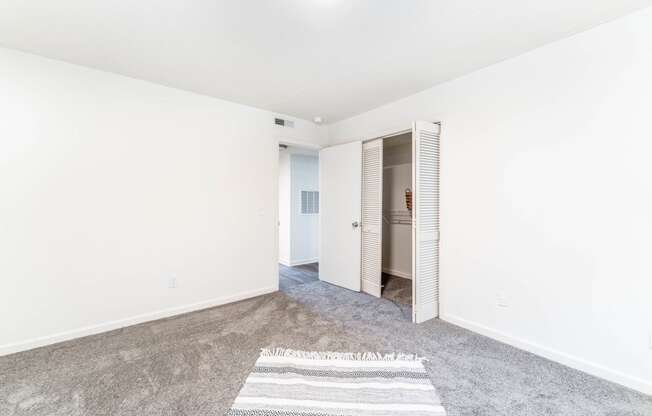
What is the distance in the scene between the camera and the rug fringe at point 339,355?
7.45 feet

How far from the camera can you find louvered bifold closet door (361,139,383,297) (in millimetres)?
3756

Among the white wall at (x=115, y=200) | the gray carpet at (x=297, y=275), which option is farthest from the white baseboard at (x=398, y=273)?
the white wall at (x=115, y=200)

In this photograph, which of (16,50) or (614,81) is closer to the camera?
(614,81)

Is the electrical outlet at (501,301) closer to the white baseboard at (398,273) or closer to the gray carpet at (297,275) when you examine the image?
the white baseboard at (398,273)

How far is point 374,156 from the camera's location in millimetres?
3816

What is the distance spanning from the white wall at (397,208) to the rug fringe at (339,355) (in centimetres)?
263

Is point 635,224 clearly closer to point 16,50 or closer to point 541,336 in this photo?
point 541,336

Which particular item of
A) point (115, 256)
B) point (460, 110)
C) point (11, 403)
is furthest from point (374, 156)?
point (11, 403)

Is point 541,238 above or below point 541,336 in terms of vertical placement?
above

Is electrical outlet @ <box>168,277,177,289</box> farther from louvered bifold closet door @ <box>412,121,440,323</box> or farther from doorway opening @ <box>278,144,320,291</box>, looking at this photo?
louvered bifold closet door @ <box>412,121,440,323</box>

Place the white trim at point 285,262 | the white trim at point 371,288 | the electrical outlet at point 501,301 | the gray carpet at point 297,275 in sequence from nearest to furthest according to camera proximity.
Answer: the electrical outlet at point 501,301 → the white trim at point 371,288 → the gray carpet at point 297,275 → the white trim at point 285,262

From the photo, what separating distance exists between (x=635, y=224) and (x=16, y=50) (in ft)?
16.1

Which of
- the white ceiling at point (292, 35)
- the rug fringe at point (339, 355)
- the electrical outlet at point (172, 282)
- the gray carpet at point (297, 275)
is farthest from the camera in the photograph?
the gray carpet at point (297, 275)

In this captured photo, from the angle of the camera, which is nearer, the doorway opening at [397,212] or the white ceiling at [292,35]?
the white ceiling at [292,35]
